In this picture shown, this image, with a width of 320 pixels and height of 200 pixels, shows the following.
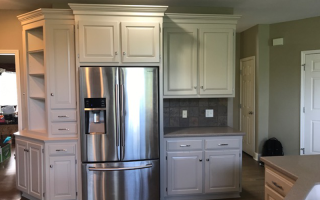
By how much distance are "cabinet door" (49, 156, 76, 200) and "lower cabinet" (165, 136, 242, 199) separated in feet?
3.77

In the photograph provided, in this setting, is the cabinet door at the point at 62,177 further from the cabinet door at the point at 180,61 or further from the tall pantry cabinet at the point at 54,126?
the cabinet door at the point at 180,61

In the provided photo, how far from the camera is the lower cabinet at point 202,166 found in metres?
3.00

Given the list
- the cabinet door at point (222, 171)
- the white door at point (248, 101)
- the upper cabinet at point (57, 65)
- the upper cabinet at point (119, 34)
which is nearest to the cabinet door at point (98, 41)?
the upper cabinet at point (119, 34)

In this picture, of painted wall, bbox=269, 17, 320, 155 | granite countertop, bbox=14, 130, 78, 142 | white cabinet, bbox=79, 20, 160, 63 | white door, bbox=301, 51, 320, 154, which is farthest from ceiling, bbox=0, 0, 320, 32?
granite countertop, bbox=14, 130, 78, 142

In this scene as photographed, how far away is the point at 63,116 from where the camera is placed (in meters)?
2.98

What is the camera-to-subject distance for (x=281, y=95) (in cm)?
455

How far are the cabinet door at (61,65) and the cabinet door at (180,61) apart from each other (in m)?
1.16

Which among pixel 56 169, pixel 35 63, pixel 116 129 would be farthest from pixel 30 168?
pixel 35 63

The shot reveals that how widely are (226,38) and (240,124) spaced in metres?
2.74

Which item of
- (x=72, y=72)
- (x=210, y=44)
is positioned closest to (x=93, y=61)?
(x=72, y=72)

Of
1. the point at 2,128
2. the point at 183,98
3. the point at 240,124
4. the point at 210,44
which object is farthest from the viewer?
the point at 2,128

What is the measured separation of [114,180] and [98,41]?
1.60m

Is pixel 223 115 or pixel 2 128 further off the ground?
pixel 223 115

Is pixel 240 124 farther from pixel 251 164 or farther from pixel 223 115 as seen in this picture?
pixel 223 115
